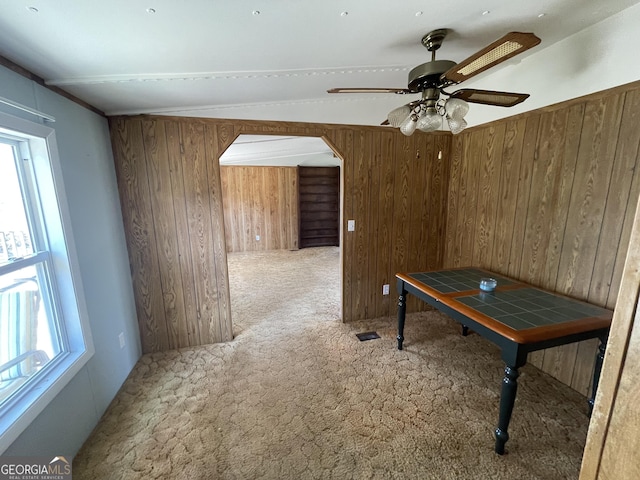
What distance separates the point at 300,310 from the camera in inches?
131

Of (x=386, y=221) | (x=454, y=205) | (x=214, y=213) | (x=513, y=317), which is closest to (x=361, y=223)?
(x=386, y=221)

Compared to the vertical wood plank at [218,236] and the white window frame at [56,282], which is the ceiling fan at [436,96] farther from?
the white window frame at [56,282]

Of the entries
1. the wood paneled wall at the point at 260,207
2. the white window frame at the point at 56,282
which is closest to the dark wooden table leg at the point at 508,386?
the white window frame at the point at 56,282

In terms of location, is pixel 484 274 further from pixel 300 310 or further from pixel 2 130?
pixel 2 130

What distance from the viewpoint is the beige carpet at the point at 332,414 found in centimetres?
142

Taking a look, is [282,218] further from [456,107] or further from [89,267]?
[456,107]

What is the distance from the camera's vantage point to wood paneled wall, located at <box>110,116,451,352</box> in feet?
7.30

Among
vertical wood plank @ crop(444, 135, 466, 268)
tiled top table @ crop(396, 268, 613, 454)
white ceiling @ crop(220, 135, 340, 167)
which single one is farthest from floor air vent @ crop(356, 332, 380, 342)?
white ceiling @ crop(220, 135, 340, 167)

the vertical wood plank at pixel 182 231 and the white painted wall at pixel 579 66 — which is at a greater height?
the white painted wall at pixel 579 66

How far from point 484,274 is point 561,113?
134 cm

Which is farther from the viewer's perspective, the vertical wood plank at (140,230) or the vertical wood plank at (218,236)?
the vertical wood plank at (218,236)

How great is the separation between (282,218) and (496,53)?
5676 mm

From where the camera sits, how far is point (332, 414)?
175 centimetres

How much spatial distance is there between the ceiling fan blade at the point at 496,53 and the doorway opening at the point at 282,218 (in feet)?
9.81
